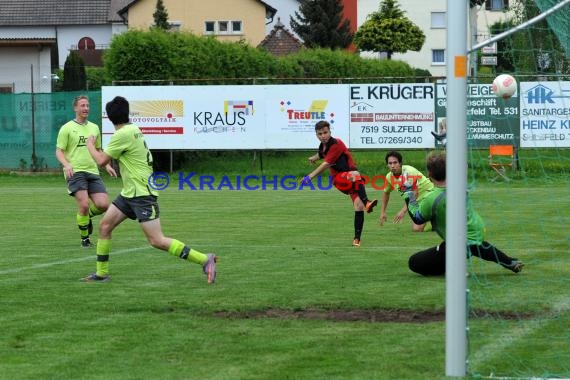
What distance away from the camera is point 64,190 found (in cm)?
2944

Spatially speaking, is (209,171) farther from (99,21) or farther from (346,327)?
(99,21)

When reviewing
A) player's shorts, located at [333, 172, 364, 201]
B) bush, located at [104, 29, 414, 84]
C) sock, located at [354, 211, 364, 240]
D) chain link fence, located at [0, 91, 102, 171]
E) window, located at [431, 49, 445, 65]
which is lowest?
sock, located at [354, 211, 364, 240]

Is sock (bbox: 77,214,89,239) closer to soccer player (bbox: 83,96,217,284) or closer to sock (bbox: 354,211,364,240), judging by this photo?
sock (bbox: 354,211,364,240)

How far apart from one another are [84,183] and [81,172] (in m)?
0.16

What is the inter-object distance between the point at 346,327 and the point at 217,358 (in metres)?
1.47

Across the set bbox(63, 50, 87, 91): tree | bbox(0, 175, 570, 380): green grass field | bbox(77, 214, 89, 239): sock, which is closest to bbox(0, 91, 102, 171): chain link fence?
bbox(63, 50, 87, 91): tree

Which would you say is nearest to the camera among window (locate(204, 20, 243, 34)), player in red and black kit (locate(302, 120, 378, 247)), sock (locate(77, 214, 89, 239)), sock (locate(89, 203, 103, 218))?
sock (locate(77, 214, 89, 239))

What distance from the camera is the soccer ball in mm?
8906

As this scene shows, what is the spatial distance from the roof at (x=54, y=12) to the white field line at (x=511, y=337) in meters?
80.7

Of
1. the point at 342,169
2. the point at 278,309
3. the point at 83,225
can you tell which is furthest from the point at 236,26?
the point at 278,309

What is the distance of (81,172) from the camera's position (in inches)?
617

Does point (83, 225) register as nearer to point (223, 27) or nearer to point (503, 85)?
point (503, 85)

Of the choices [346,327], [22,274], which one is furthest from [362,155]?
[346,327]

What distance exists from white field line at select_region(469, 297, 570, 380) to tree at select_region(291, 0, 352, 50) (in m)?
66.9
